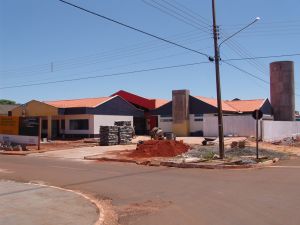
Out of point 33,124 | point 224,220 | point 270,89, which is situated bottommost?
point 224,220

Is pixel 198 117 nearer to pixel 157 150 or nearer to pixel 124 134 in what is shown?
pixel 124 134

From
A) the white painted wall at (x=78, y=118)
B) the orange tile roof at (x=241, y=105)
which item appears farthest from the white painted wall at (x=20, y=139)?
the orange tile roof at (x=241, y=105)

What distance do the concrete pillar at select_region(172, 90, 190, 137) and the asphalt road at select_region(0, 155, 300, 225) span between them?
30.5m

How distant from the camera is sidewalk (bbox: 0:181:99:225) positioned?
932 centimetres

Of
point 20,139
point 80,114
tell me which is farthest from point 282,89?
point 20,139

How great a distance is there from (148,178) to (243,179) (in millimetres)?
3421

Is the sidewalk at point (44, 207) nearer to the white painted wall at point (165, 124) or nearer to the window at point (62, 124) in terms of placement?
the window at point (62, 124)

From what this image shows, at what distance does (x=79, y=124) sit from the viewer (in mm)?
50312

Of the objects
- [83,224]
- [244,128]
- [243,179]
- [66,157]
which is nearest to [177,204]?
[83,224]

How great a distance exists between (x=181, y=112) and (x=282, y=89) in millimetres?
13783

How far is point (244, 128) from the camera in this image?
145 ft

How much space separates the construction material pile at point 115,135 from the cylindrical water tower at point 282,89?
78.3ft

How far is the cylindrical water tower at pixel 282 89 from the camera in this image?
185 ft

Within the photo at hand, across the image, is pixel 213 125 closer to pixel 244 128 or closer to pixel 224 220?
pixel 244 128
